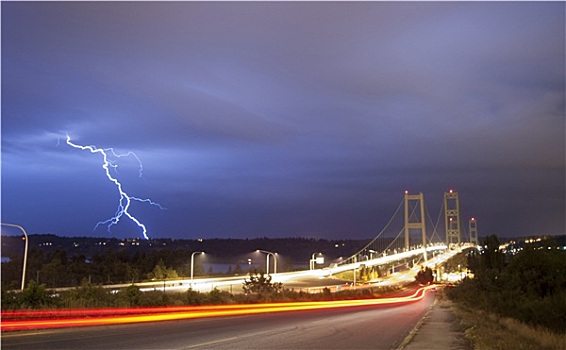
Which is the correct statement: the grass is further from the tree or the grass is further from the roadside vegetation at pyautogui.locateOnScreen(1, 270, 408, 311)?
the tree

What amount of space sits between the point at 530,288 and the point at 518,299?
6.09 feet

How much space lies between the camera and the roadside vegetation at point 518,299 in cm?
1842

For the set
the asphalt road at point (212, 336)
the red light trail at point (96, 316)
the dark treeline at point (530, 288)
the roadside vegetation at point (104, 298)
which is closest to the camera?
the asphalt road at point (212, 336)

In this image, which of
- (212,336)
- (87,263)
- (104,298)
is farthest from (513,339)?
(87,263)

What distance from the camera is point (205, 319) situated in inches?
950

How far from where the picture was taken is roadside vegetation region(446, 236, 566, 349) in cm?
1842

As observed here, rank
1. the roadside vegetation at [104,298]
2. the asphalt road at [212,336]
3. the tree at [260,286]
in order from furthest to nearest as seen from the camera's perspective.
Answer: the tree at [260,286] → the roadside vegetation at [104,298] → the asphalt road at [212,336]

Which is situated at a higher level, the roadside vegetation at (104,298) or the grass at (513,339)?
the roadside vegetation at (104,298)

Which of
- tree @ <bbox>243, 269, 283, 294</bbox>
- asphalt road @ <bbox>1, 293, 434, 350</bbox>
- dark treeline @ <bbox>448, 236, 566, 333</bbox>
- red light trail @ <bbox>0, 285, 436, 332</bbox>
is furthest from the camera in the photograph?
tree @ <bbox>243, 269, 283, 294</bbox>

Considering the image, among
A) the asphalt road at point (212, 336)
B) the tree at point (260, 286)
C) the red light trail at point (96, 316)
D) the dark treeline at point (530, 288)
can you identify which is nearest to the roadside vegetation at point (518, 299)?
the dark treeline at point (530, 288)

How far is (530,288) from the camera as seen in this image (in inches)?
1211

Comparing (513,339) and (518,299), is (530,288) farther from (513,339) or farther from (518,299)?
(513,339)

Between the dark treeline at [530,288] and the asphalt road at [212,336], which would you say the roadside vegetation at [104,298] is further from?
the dark treeline at [530,288]

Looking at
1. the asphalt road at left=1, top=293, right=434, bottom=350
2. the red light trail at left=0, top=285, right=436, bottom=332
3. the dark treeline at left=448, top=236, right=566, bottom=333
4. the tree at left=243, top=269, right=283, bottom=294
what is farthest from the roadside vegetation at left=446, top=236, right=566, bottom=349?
the tree at left=243, top=269, right=283, bottom=294
